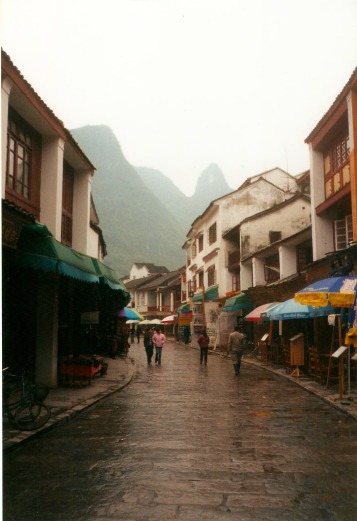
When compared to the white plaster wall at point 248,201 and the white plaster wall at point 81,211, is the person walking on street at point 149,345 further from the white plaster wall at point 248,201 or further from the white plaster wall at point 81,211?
the white plaster wall at point 248,201

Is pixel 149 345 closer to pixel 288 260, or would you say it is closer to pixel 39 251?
pixel 288 260

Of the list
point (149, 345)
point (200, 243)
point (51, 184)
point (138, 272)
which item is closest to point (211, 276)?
point (200, 243)

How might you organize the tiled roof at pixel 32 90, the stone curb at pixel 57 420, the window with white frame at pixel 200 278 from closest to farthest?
the stone curb at pixel 57 420
the tiled roof at pixel 32 90
the window with white frame at pixel 200 278

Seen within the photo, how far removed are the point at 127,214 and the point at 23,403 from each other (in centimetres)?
16466

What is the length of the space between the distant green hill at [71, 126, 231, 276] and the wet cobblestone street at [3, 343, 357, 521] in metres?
128

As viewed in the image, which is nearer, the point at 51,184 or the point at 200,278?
the point at 51,184

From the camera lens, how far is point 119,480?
6.09 m

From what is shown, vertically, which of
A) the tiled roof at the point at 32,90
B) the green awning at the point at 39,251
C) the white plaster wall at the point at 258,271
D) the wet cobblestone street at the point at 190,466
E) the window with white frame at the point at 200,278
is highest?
the tiled roof at the point at 32,90

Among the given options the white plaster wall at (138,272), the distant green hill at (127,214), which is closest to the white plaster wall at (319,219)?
the white plaster wall at (138,272)

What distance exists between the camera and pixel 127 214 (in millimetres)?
171875

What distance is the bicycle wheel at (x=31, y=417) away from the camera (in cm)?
877

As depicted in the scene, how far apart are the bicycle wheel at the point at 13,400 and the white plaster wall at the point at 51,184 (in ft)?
21.7

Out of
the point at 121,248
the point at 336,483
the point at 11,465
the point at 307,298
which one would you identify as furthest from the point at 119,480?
the point at 121,248

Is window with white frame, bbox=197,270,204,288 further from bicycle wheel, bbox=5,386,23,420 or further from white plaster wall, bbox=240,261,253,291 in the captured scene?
bicycle wheel, bbox=5,386,23,420
